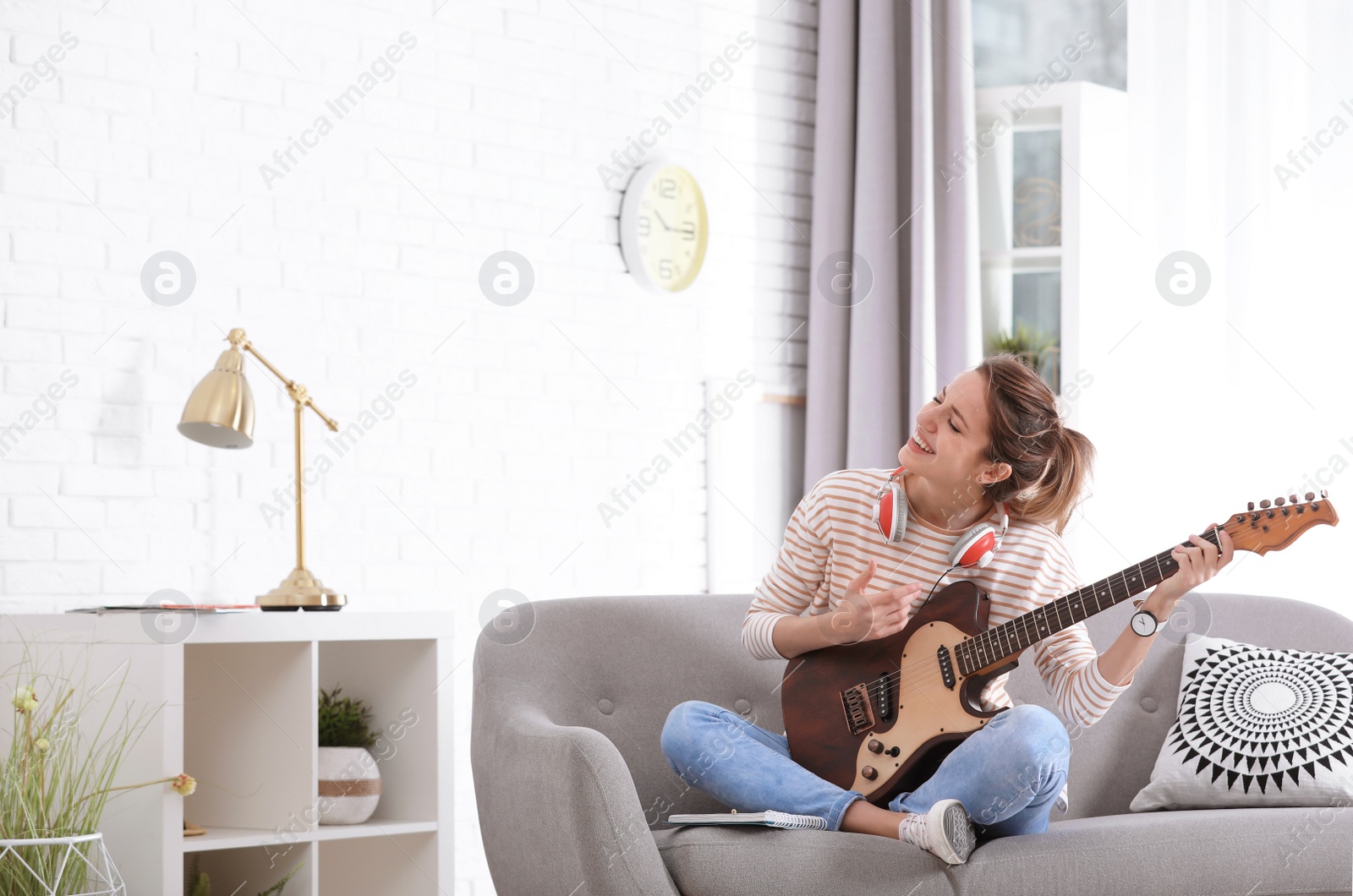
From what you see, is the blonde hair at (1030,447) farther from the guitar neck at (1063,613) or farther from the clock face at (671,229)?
the clock face at (671,229)

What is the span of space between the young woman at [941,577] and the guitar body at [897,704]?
4 centimetres

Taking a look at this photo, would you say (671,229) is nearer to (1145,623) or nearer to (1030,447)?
(1030,447)

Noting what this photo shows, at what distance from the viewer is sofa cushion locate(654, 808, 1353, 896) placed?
1.97 metres

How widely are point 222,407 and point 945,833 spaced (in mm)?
1578

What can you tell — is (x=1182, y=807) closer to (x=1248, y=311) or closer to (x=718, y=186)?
(x=1248, y=311)

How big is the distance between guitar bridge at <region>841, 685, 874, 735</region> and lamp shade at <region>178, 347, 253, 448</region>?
51.2 inches

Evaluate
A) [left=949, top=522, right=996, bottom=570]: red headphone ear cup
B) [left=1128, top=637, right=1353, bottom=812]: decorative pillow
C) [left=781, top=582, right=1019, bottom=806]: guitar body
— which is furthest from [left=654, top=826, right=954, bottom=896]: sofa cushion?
[left=1128, top=637, right=1353, bottom=812]: decorative pillow

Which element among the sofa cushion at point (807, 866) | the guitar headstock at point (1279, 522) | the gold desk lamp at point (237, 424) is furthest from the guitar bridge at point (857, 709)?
the gold desk lamp at point (237, 424)

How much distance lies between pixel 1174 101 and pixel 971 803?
2.24m

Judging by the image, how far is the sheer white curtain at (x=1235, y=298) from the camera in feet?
11.0

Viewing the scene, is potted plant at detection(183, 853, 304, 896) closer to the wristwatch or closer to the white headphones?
the white headphones

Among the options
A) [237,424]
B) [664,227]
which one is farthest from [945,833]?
[664,227]

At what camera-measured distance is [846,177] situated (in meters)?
4.13

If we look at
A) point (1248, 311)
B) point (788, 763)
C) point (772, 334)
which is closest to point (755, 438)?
point (772, 334)
